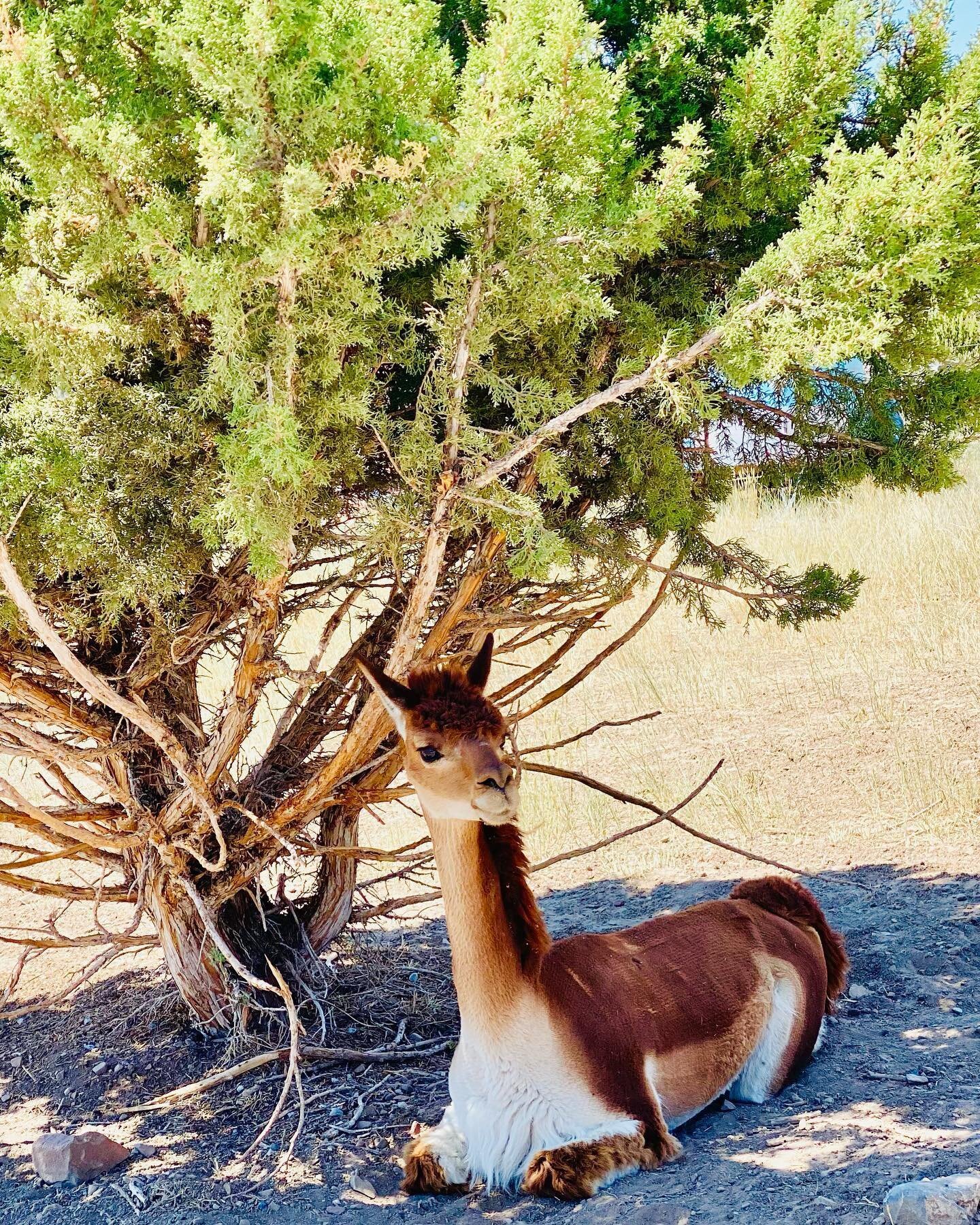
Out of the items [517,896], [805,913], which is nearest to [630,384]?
[517,896]

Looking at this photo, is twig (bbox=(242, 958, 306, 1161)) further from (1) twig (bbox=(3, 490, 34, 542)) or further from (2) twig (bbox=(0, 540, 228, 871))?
(1) twig (bbox=(3, 490, 34, 542))

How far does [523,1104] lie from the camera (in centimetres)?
424

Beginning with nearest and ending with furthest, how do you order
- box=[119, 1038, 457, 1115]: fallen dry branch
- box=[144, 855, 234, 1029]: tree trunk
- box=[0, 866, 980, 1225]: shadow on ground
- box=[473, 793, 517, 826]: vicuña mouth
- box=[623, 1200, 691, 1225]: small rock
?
box=[623, 1200, 691, 1225]: small rock
box=[0, 866, 980, 1225]: shadow on ground
box=[473, 793, 517, 826]: vicuña mouth
box=[119, 1038, 457, 1115]: fallen dry branch
box=[144, 855, 234, 1029]: tree trunk

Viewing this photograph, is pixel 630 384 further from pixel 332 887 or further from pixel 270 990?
pixel 332 887

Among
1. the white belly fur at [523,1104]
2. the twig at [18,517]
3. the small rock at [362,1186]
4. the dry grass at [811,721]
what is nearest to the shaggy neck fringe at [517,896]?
the white belly fur at [523,1104]

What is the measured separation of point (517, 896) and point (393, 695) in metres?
0.82

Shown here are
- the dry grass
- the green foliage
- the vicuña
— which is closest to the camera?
the green foliage

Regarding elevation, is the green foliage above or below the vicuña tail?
above

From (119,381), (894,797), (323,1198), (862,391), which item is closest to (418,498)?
(119,381)

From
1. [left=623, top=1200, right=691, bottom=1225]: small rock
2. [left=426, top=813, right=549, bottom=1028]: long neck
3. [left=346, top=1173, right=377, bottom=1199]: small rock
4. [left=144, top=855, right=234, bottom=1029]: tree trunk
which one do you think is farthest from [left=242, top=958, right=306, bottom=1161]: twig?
[left=623, top=1200, right=691, bottom=1225]: small rock

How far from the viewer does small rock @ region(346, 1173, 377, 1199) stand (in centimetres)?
445

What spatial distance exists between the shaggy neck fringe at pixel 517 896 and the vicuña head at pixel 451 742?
0.76 feet

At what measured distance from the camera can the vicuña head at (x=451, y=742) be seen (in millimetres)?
4121

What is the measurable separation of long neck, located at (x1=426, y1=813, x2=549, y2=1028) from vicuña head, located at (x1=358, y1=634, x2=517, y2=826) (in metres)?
0.13
